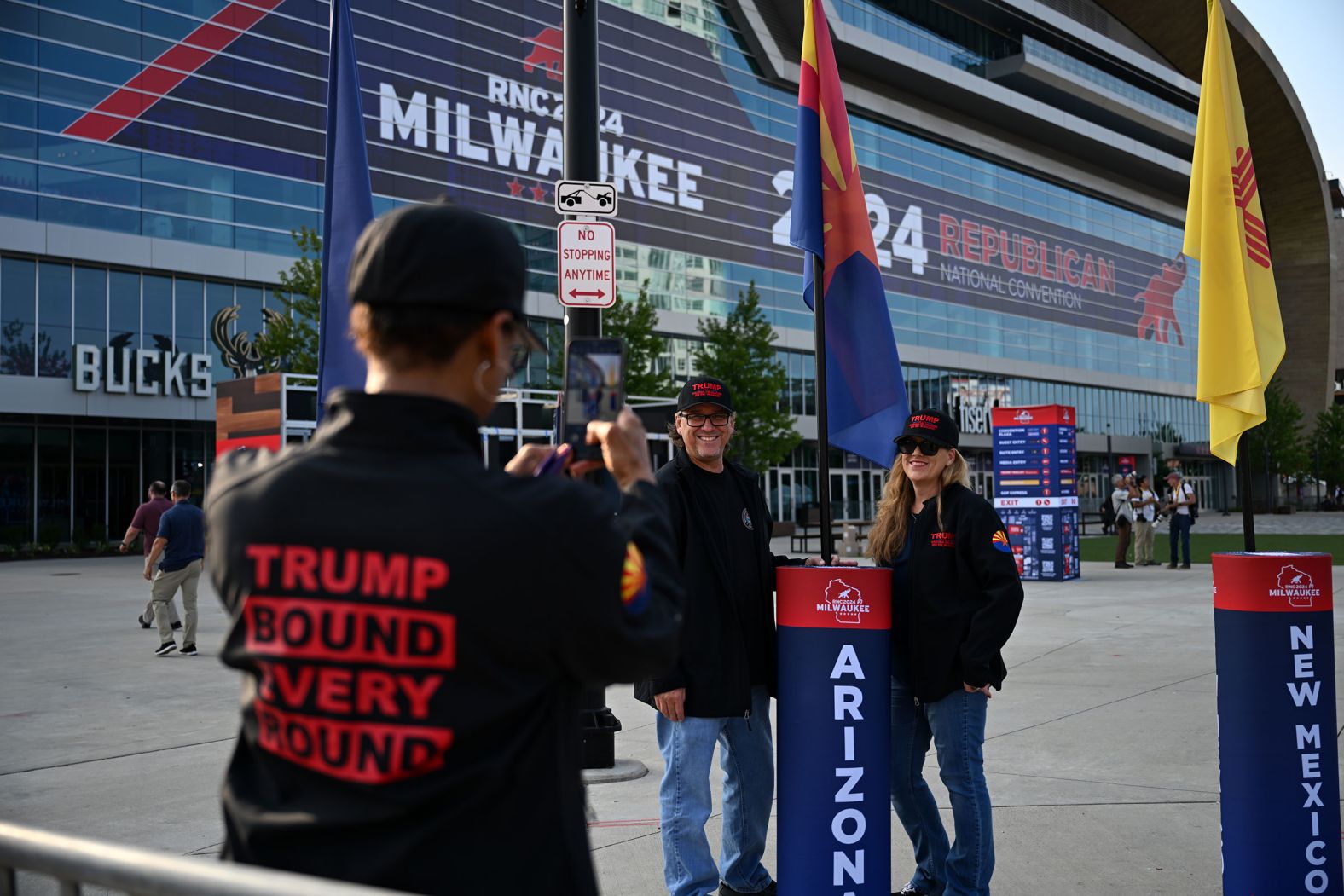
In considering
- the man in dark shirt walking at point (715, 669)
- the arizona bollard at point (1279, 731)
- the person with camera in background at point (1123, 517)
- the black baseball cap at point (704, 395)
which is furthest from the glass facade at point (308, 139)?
the arizona bollard at point (1279, 731)

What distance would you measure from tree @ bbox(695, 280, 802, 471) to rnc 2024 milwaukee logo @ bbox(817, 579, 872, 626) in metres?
30.7

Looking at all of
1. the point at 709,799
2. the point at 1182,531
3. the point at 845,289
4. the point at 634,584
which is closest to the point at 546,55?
the point at 1182,531

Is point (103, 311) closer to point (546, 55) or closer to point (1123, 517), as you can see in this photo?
point (546, 55)

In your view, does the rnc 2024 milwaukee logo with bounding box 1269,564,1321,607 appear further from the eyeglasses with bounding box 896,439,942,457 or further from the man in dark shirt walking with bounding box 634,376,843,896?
the man in dark shirt walking with bounding box 634,376,843,896

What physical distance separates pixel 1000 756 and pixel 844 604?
3552mm

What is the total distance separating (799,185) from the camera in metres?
4.60

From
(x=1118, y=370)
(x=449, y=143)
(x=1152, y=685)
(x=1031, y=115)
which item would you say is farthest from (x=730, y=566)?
(x=1118, y=370)

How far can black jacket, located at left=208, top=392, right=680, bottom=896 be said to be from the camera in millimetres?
1515

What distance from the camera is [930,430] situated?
14.8ft

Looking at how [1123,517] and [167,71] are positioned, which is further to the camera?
[167,71]

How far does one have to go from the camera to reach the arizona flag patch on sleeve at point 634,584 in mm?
1622

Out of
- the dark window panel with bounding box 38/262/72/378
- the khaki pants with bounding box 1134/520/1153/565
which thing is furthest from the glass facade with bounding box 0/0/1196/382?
the khaki pants with bounding box 1134/520/1153/565

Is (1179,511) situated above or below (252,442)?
below

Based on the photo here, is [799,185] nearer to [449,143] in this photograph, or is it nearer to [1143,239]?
[449,143]
